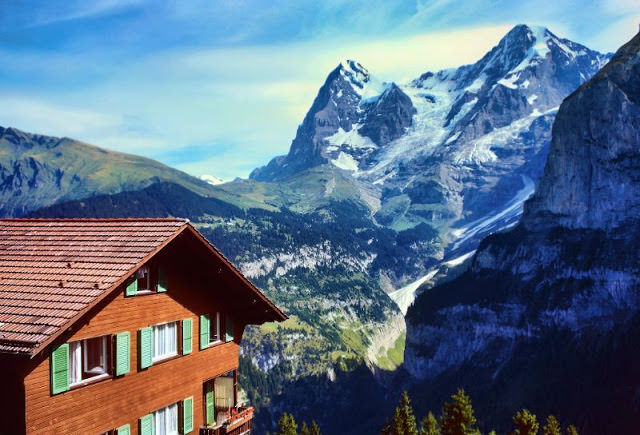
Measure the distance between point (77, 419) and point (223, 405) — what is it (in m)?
11.3

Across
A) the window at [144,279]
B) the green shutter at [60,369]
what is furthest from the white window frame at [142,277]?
the green shutter at [60,369]

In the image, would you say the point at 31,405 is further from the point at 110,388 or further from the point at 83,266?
the point at 83,266

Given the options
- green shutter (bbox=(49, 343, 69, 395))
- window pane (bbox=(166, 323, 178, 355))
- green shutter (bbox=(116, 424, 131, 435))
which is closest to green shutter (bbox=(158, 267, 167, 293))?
window pane (bbox=(166, 323, 178, 355))

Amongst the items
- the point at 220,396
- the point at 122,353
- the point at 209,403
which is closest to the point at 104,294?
the point at 122,353

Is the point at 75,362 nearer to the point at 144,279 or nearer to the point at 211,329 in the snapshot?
the point at 144,279

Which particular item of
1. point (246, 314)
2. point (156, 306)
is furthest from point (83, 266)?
point (246, 314)

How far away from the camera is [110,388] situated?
23812 millimetres

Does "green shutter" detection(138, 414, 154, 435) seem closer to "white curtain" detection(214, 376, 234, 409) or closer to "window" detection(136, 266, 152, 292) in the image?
"window" detection(136, 266, 152, 292)

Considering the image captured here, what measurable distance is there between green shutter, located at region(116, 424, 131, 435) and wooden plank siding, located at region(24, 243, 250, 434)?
198mm

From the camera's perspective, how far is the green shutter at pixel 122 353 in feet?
78.3

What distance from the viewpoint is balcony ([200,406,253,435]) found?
1129 inches

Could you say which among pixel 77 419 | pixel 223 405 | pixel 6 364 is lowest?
pixel 223 405

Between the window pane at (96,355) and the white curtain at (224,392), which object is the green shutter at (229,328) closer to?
the white curtain at (224,392)

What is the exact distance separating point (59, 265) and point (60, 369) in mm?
4474
